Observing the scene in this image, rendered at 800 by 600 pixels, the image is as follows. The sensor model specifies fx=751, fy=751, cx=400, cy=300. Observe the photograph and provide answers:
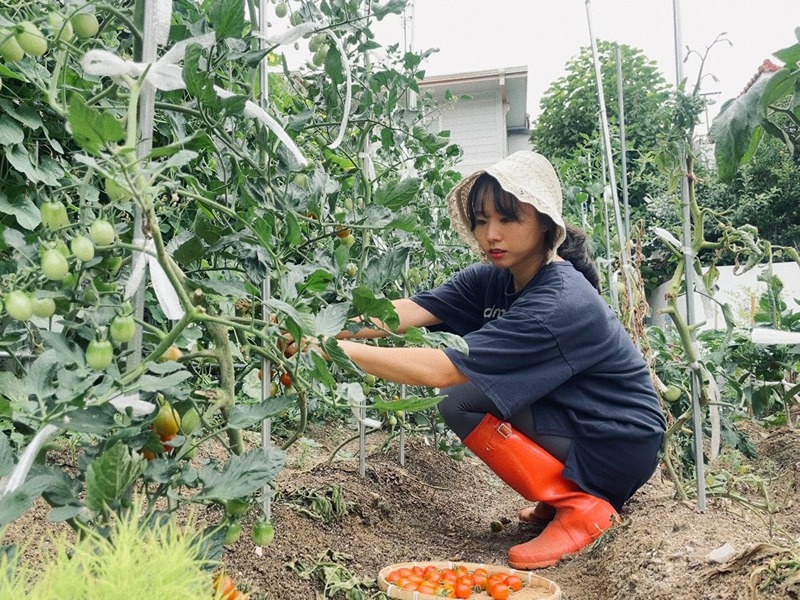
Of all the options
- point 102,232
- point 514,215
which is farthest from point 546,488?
point 102,232

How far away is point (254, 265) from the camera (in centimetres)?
113

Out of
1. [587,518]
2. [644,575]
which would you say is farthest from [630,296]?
[644,575]

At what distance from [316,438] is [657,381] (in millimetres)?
1842

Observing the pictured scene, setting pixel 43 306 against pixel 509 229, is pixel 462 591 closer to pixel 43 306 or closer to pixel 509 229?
pixel 509 229

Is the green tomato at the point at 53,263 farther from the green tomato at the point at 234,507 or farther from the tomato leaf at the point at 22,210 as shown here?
the tomato leaf at the point at 22,210

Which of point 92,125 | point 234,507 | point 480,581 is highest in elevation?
point 92,125

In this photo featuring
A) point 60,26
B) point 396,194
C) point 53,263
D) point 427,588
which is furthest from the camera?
point 427,588

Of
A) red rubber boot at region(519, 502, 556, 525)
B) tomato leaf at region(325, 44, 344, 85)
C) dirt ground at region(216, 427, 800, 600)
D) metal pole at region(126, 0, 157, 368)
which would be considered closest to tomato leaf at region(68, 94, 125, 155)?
metal pole at region(126, 0, 157, 368)

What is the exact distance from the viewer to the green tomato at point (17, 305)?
77cm

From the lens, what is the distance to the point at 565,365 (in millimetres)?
1990

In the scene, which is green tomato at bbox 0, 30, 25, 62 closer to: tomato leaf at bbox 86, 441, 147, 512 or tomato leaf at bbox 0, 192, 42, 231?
tomato leaf at bbox 86, 441, 147, 512

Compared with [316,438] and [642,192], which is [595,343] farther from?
[642,192]

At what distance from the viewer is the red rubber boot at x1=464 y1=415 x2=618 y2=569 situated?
6.73 ft

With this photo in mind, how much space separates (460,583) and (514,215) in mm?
943
